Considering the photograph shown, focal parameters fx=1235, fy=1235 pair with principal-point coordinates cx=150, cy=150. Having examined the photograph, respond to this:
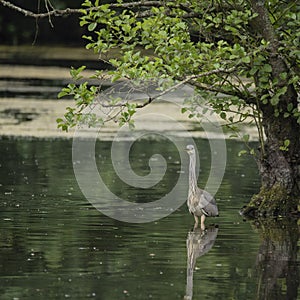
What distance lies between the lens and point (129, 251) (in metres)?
12.2

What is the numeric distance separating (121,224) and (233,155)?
834cm

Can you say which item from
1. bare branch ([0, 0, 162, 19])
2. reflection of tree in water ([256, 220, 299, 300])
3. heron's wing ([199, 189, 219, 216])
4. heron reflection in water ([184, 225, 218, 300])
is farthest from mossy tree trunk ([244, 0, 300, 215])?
bare branch ([0, 0, 162, 19])

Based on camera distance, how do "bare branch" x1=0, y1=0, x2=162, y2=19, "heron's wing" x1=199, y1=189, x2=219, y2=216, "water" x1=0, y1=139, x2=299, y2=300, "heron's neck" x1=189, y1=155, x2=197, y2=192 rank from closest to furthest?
"water" x1=0, y1=139, x2=299, y2=300 → "bare branch" x1=0, y1=0, x2=162, y2=19 → "heron's wing" x1=199, y1=189, x2=219, y2=216 → "heron's neck" x1=189, y1=155, x2=197, y2=192

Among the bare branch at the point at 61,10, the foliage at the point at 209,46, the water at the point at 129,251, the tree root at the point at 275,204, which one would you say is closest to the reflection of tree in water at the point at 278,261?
the water at the point at 129,251

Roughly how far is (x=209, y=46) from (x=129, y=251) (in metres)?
3.04

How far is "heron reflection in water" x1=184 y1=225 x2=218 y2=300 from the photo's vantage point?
11173mm

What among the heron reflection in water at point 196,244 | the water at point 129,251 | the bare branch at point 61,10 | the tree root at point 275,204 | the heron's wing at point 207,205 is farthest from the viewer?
the tree root at point 275,204

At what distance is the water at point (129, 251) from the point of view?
10.4 m

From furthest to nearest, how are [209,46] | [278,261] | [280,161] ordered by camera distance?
[280,161] < [209,46] < [278,261]

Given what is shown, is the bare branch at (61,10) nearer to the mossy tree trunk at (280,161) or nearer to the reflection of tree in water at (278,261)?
the mossy tree trunk at (280,161)

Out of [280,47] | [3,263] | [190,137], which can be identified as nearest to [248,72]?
[280,47]

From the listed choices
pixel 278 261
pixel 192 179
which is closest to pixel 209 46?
pixel 192 179

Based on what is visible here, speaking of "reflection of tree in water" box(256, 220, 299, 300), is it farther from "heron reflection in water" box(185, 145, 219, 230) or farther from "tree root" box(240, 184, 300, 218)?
"heron reflection in water" box(185, 145, 219, 230)

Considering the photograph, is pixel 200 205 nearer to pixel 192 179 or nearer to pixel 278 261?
pixel 192 179
